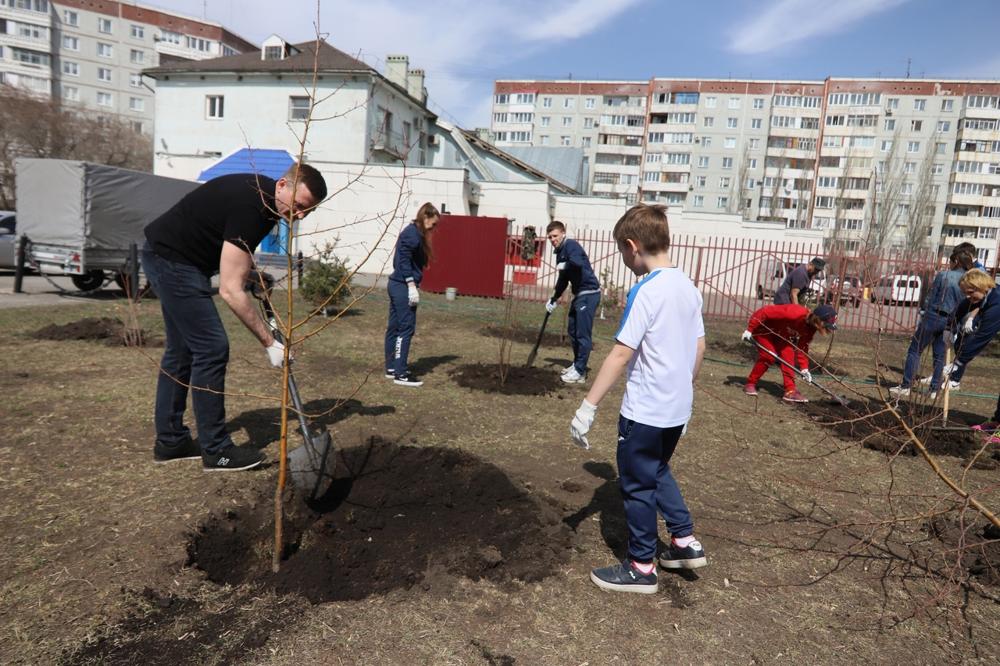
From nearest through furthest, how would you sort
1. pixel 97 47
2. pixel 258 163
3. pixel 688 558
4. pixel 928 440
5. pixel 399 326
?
pixel 688 558 → pixel 928 440 → pixel 399 326 → pixel 258 163 → pixel 97 47

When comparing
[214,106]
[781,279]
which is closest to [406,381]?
[781,279]

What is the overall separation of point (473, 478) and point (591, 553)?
3.15 feet

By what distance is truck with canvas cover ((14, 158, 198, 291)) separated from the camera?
1155 cm

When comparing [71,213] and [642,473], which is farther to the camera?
[71,213]

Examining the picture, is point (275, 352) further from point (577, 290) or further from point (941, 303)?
point (941, 303)

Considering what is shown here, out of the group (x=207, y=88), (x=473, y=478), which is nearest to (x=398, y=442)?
(x=473, y=478)

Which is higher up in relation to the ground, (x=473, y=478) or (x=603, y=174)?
(x=603, y=174)

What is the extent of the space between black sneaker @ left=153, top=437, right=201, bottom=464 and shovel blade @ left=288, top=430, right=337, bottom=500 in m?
1.07

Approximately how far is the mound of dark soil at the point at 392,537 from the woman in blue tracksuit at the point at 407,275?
245cm

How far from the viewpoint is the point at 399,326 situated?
604cm

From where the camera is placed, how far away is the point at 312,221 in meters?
22.6

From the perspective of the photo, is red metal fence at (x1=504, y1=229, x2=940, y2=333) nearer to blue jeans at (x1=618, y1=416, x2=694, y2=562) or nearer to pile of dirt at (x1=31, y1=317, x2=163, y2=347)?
pile of dirt at (x1=31, y1=317, x2=163, y2=347)

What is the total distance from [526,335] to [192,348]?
7019mm

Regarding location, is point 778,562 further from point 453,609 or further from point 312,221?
point 312,221
